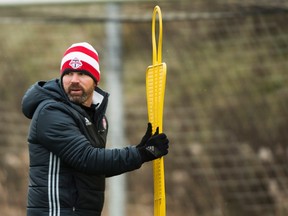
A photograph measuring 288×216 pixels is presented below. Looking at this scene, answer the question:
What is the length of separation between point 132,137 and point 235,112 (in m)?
0.92

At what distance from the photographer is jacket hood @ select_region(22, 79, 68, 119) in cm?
420

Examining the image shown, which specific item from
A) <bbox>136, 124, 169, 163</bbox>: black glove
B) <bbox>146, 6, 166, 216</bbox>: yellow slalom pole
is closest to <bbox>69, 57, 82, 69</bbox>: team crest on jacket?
<bbox>146, 6, 166, 216</bbox>: yellow slalom pole

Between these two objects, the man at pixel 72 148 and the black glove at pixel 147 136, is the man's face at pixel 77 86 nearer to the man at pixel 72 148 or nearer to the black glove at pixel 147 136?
the man at pixel 72 148

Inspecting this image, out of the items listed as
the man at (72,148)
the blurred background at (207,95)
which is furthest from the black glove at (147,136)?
the blurred background at (207,95)

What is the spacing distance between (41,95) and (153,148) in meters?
0.60

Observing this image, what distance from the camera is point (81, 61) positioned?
424 centimetres

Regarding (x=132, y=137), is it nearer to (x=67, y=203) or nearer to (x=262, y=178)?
(x=262, y=178)

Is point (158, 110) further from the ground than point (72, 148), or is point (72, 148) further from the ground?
point (158, 110)

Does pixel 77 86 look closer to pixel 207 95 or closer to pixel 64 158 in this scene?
pixel 64 158

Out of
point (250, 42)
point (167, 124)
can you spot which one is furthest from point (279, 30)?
point (167, 124)

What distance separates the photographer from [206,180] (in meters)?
7.53

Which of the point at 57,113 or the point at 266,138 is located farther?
the point at 266,138

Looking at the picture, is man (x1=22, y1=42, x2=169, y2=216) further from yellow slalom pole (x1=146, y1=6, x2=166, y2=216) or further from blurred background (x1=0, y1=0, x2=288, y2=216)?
blurred background (x1=0, y1=0, x2=288, y2=216)

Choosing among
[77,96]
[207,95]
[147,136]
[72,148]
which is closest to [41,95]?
[77,96]
